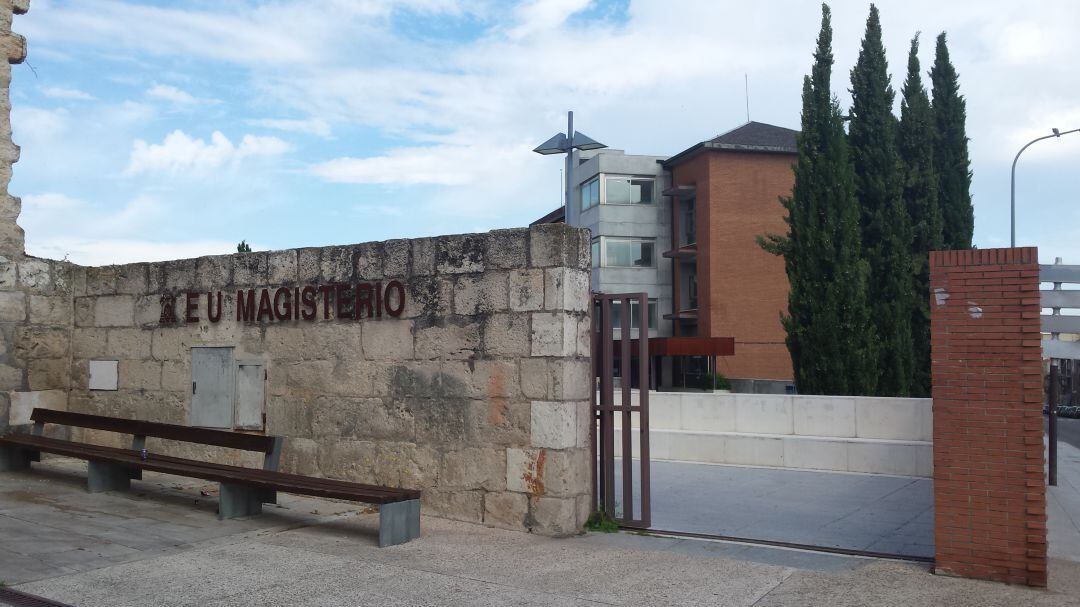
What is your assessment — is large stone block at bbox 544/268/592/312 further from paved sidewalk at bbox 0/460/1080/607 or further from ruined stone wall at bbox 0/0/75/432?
ruined stone wall at bbox 0/0/75/432

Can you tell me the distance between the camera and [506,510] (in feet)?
26.2

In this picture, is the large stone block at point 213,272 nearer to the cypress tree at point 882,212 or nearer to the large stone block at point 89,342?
the large stone block at point 89,342

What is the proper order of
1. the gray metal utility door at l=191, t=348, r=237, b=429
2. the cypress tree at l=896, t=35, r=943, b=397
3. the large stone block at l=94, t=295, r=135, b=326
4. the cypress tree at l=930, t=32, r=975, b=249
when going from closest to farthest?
the gray metal utility door at l=191, t=348, r=237, b=429 → the large stone block at l=94, t=295, r=135, b=326 → the cypress tree at l=896, t=35, r=943, b=397 → the cypress tree at l=930, t=32, r=975, b=249

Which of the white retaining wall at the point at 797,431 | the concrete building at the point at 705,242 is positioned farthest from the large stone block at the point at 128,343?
the concrete building at the point at 705,242

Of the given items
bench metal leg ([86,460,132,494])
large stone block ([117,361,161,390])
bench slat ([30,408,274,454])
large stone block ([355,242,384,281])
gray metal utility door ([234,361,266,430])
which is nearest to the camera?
bench slat ([30,408,274,454])

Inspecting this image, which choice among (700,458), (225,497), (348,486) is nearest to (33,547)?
(225,497)

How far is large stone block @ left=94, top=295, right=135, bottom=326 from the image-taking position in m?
11.0

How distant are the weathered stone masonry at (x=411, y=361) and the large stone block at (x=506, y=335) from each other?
0.05ft

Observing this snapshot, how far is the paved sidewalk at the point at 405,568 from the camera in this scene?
5.87 m

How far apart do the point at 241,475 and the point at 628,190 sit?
36886 millimetres

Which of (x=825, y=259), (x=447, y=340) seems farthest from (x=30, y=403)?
(x=825, y=259)

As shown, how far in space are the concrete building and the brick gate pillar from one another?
3083cm

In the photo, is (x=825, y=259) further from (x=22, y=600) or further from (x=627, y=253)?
(x=22, y=600)

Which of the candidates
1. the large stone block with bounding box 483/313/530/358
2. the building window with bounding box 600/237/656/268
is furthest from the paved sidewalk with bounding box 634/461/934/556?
the building window with bounding box 600/237/656/268
